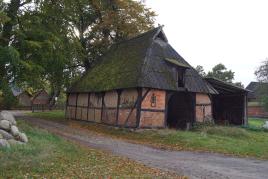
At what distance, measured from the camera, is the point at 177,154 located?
16.2 m

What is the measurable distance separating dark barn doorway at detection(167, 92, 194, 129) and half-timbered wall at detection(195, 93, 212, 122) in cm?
45

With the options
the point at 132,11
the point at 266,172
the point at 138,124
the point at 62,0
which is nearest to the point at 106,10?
the point at 132,11

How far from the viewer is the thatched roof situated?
2394 centimetres

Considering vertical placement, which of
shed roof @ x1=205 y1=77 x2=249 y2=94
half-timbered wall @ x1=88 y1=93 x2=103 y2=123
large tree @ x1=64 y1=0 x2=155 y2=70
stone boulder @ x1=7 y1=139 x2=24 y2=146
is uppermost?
large tree @ x1=64 y1=0 x2=155 y2=70

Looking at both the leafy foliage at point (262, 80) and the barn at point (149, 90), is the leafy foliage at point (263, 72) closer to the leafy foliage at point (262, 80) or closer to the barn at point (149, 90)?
the leafy foliage at point (262, 80)

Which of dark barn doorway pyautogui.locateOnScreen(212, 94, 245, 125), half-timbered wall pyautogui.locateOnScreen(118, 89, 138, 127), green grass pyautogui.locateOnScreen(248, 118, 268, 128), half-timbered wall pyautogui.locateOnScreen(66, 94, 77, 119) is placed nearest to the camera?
half-timbered wall pyautogui.locateOnScreen(118, 89, 138, 127)

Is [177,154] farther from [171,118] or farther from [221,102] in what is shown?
[221,102]

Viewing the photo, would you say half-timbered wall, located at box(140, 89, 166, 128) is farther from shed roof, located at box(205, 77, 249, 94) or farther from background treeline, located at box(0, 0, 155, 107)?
background treeline, located at box(0, 0, 155, 107)

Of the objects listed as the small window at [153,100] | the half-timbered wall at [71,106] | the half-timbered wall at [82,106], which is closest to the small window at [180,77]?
the small window at [153,100]

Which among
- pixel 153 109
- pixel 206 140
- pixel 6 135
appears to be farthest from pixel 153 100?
pixel 6 135

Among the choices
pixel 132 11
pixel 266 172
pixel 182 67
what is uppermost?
pixel 132 11

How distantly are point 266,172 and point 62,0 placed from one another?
19.3 m

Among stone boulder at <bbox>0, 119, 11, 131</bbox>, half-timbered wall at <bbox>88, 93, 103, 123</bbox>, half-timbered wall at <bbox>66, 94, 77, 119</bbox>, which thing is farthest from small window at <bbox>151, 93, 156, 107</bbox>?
half-timbered wall at <bbox>66, 94, 77, 119</bbox>

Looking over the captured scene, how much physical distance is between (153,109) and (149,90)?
1.30 metres
